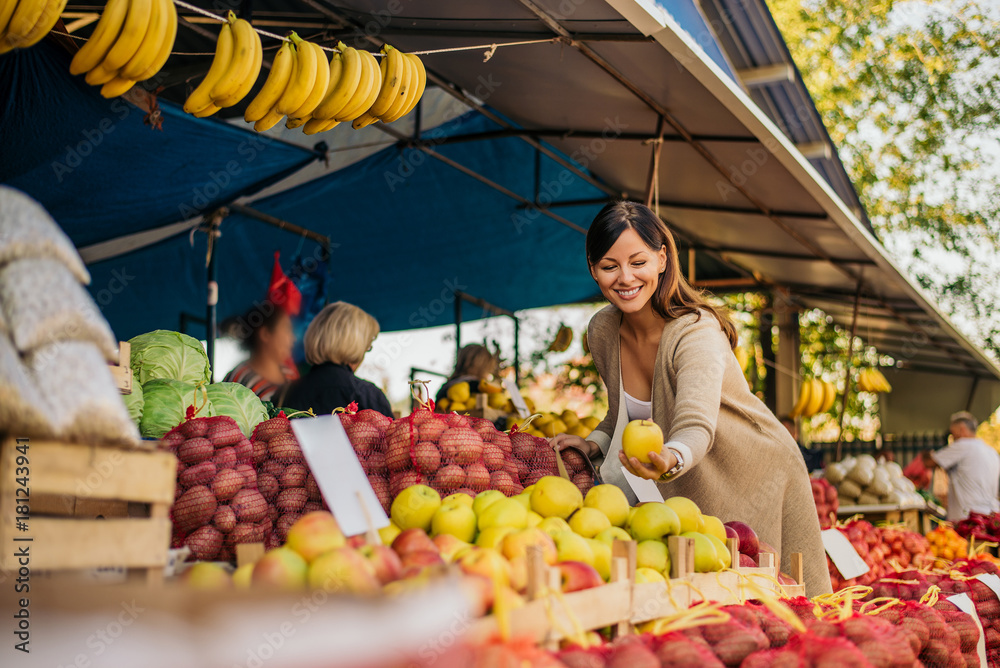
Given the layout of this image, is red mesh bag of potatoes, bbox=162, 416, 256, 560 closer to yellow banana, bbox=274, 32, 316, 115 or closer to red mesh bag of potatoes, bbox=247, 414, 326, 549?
red mesh bag of potatoes, bbox=247, 414, 326, 549

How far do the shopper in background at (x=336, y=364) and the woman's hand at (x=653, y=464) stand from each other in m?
2.21

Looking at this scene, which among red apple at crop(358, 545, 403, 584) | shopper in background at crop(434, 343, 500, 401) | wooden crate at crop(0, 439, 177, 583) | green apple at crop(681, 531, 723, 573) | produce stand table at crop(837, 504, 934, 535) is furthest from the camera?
produce stand table at crop(837, 504, 934, 535)

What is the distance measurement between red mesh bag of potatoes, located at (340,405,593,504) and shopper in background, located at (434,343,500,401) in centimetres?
389

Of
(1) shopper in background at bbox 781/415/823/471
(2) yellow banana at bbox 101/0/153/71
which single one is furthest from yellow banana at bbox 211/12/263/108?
(1) shopper in background at bbox 781/415/823/471

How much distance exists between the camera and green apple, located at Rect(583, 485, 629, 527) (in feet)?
6.85

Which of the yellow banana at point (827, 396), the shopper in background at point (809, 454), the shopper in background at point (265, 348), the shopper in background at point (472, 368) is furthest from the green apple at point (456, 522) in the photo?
the yellow banana at point (827, 396)

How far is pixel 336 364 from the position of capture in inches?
169

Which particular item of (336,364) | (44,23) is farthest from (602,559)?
(336,364)

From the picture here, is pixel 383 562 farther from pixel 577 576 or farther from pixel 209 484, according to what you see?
pixel 209 484

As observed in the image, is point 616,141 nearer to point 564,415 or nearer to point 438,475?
point 564,415

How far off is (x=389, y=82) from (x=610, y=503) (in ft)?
6.86

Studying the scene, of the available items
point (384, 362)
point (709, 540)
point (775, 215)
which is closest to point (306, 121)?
point (709, 540)

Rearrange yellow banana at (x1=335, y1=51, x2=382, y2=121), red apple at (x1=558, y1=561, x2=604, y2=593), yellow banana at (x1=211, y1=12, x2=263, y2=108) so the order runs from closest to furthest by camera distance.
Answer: red apple at (x1=558, y1=561, x2=604, y2=593) → yellow banana at (x1=211, y1=12, x2=263, y2=108) → yellow banana at (x1=335, y1=51, x2=382, y2=121)

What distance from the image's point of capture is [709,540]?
2.10 m
